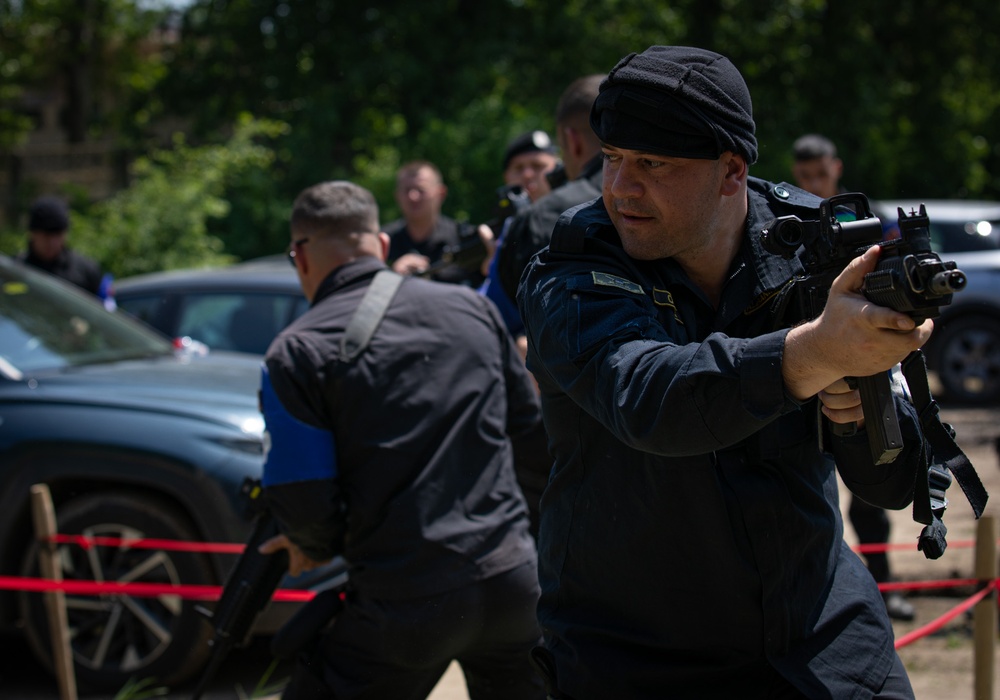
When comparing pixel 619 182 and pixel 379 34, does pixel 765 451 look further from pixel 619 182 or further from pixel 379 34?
pixel 379 34

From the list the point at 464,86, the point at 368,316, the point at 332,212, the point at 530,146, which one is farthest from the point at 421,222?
the point at 464,86

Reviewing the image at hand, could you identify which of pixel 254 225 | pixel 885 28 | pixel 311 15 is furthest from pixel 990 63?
pixel 254 225

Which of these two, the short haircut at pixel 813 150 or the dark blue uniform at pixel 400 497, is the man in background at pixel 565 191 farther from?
the short haircut at pixel 813 150

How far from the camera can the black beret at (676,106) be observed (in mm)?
1855

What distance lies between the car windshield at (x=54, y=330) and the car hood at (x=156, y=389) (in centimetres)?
15

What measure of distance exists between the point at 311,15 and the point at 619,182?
16.4 m

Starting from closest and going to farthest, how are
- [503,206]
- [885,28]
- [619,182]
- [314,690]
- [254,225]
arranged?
[619,182] → [314,690] → [503,206] → [254,225] → [885,28]

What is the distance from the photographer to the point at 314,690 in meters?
3.06

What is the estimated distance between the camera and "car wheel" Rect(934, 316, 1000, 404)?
10.9 meters

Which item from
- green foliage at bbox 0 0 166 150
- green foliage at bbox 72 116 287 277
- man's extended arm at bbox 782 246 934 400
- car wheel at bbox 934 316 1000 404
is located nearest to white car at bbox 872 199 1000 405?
car wheel at bbox 934 316 1000 404

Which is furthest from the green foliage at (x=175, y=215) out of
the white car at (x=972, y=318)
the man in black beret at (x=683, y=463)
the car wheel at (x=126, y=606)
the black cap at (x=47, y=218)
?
the man in black beret at (x=683, y=463)

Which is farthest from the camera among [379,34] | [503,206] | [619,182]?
[379,34]

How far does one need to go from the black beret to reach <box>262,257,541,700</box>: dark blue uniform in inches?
54.7

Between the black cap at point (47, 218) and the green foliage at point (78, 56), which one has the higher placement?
the black cap at point (47, 218)
